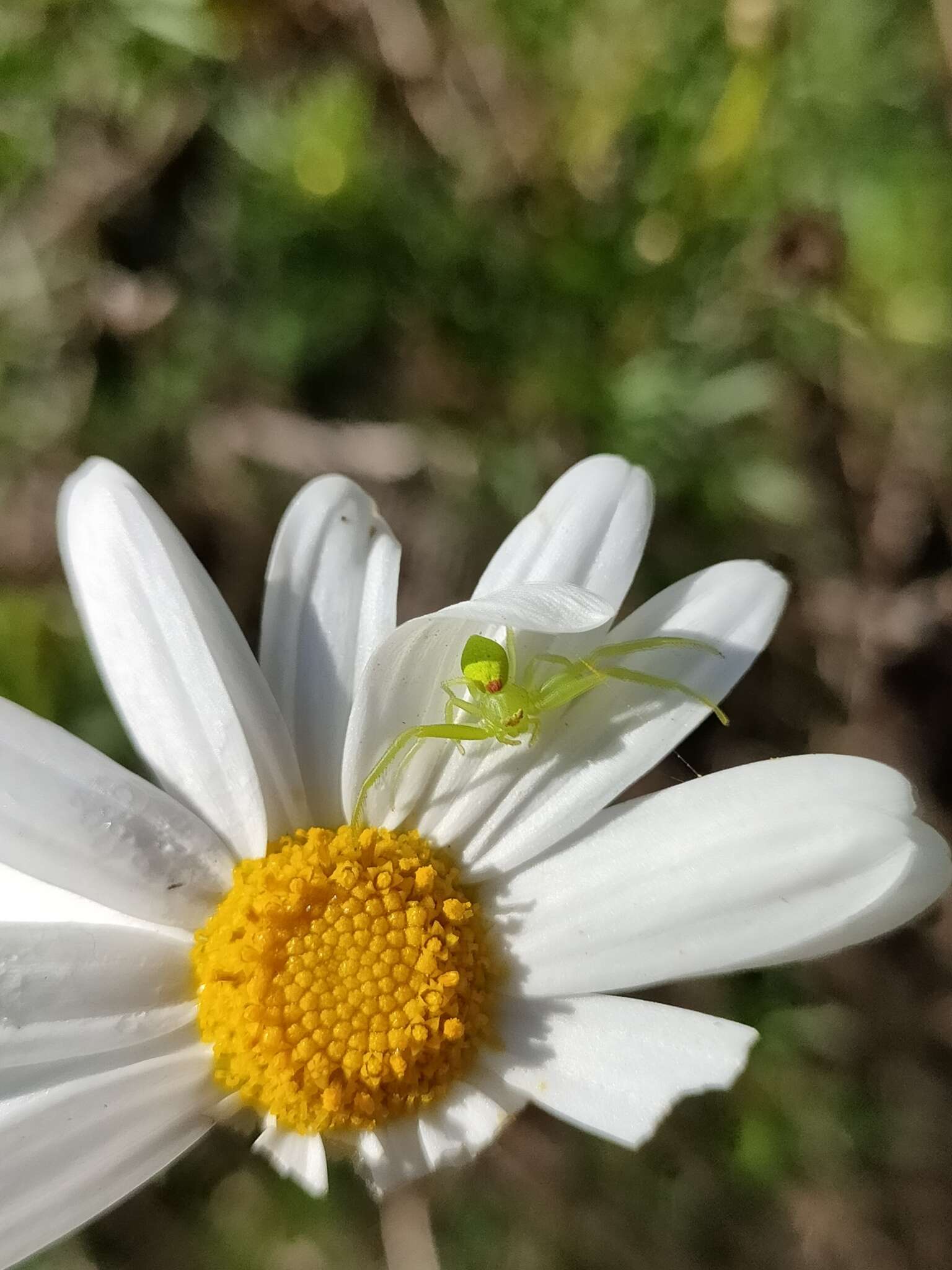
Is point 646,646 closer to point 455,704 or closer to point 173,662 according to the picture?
point 455,704

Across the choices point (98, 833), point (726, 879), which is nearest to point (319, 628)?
point (98, 833)

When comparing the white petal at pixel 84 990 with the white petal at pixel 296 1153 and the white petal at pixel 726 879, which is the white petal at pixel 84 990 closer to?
the white petal at pixel 296 1153

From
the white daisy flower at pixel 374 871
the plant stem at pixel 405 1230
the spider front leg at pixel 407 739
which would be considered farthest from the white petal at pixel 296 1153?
the plant stem at pixel 405 1230

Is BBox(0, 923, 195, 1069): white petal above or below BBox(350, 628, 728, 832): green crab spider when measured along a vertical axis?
below

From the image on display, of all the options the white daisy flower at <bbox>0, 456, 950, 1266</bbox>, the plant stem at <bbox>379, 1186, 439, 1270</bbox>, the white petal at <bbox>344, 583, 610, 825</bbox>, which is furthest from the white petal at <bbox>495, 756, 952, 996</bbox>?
the plant stem at <bbox>379, 1186, 439, 1270</bbox>

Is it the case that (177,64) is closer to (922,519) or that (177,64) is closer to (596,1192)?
(922,519)

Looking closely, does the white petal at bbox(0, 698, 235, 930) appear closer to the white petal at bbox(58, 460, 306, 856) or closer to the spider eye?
the white petal at bbox(58, 460, 306, 856)

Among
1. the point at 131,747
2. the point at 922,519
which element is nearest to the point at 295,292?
the point at 131,747
